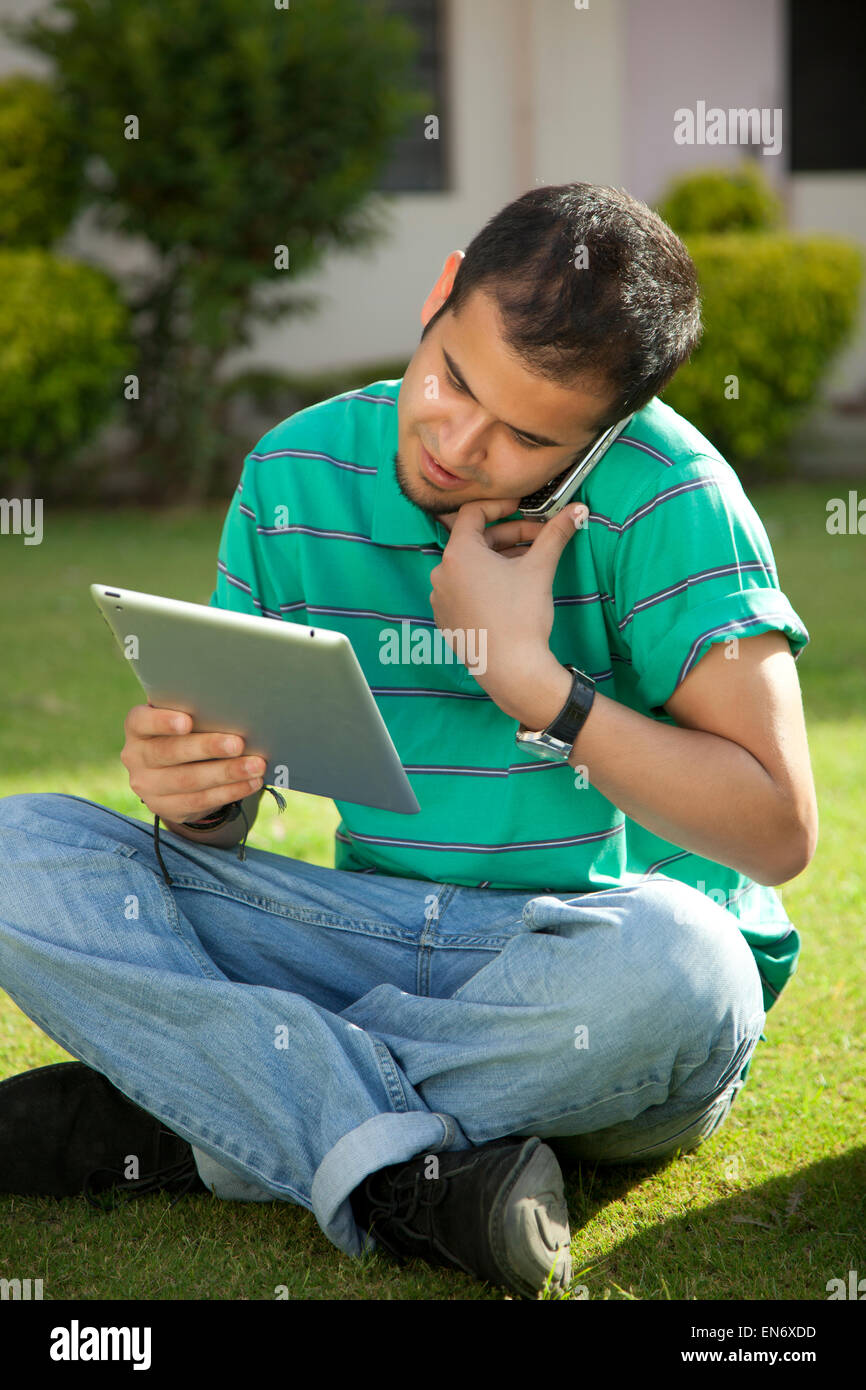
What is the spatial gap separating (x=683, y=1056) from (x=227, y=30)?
7044 millimetres

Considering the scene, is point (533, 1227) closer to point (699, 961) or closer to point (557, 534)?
point (699, 961)

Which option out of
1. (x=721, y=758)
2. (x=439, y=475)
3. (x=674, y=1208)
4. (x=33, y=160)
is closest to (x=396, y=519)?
(x=439, y=475)

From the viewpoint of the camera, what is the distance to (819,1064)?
2342 mm

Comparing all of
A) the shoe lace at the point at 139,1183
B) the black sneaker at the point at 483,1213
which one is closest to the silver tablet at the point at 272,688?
the black sneaker at the point at 483,1213

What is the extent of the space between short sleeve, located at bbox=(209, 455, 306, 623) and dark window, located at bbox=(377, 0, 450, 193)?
8.27 metres

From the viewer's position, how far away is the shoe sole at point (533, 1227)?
1594mm

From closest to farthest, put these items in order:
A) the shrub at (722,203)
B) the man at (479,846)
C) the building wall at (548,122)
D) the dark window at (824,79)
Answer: the man at (479,846) → the shrub at (722,203) → the building wall at (548,122) → the dark window at (824,79)

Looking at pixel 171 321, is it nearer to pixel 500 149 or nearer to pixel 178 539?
pixel 178 539

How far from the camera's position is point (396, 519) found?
Result: 204 centimetres

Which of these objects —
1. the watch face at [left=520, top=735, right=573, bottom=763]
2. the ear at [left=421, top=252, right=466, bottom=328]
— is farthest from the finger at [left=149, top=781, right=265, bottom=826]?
the ear at [left=421, top=252, right=466, bottom=328]

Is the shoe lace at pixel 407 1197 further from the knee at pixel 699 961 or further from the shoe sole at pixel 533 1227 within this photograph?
the knee at pixel 699 961

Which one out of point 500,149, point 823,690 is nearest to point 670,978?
point 823,690

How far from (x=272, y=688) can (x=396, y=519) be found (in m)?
0.43

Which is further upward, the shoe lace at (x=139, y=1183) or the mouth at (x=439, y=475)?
the mouth at (x=439, y=475)
